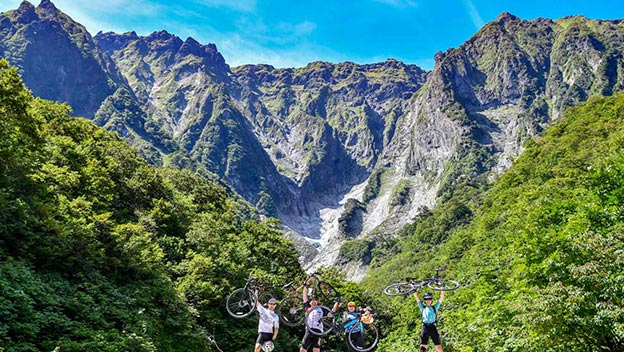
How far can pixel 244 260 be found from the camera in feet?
127

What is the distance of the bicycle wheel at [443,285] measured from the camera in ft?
53.9

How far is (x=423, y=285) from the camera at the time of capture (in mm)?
16312

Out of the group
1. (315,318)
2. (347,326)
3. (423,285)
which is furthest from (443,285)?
(315,318)

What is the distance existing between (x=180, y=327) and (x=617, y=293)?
72.3ft

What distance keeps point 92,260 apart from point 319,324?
14.6 m

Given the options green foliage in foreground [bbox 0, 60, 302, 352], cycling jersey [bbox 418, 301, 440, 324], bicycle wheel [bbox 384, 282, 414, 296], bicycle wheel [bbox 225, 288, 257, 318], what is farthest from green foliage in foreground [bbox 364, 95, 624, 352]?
green foliage in foreground [bbox 0, 60, 302, 352]

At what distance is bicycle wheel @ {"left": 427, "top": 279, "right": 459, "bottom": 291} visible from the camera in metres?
16.4

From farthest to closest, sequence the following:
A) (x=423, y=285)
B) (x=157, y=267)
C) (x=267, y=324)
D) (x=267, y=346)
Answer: (x=157, y=267) < (x=423, y=285) < (x=267, y=324) < (x=267, y=346)

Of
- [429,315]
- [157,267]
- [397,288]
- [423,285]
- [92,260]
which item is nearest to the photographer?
[429,315]

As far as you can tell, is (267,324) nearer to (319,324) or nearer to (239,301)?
(319,324)

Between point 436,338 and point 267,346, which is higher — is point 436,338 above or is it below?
below

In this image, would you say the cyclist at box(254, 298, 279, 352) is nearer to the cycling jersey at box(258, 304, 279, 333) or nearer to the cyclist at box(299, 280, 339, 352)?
the cycling jersey at box(258, 304, 279, 333)

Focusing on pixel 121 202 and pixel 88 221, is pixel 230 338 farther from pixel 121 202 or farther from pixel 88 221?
pixel 121 202

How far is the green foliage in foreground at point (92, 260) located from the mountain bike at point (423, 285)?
1178cm
